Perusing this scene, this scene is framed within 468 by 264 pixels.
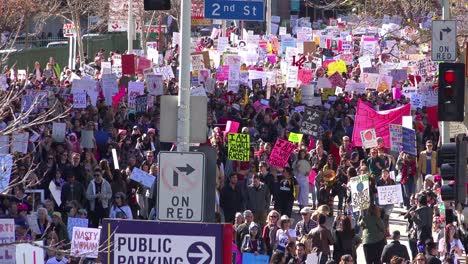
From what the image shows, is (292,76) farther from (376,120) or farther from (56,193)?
(56,193)

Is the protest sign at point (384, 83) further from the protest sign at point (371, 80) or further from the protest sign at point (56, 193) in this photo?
the protest sign at point (56, 193)

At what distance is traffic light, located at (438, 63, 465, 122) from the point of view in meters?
15.3

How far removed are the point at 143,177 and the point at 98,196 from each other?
0.72m

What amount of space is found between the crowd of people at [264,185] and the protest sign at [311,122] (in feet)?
0.71

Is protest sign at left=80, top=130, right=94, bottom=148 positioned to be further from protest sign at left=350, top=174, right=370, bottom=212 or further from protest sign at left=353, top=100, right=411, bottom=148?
protest sign at left=350, top=174, right=370, bottom=212

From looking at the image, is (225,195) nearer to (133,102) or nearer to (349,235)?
(349,235)

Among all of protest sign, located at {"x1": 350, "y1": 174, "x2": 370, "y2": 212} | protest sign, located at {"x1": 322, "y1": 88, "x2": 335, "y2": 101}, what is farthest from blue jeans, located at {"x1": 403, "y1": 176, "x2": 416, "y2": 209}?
protest sign, located at {"x1": 322, "y1": 88, "x2": 335, "y2": 101}

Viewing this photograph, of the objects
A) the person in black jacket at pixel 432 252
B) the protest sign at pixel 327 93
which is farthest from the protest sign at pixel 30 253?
the protest sign at pixel 327 93

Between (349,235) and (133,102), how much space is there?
42.4 feet

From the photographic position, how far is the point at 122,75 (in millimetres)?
34656

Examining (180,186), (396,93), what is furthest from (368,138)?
(180,186)

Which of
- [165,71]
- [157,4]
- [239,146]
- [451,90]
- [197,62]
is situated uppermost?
[157,4]

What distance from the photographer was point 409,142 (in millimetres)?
23938

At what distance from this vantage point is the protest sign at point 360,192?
1908cm
